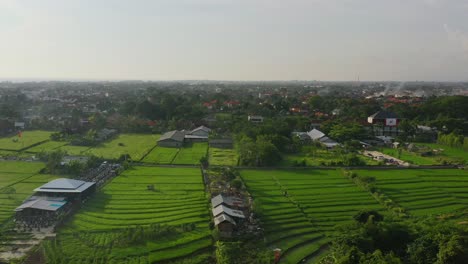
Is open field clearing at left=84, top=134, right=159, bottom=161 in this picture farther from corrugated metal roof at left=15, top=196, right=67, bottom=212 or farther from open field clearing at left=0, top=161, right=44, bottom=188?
corrugated metal roof at left=15, top=196, right=67, bottom=212

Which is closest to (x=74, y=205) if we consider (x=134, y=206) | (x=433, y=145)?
(x=134, y=206)

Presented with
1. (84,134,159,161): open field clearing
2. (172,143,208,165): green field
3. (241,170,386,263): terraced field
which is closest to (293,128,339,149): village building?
(241,170,386,263): terraced field

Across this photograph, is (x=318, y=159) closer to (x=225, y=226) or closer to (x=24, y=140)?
(x=225, y=226)

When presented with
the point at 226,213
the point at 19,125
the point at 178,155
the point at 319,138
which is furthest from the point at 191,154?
the point at 19,125

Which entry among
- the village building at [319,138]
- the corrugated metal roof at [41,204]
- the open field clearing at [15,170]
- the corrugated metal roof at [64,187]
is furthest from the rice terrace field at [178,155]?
the corrugated metal roof at [41,204]

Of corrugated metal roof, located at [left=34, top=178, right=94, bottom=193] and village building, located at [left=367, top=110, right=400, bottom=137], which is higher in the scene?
village building, located at [left=367, top=110, right=400, bottom=137]
